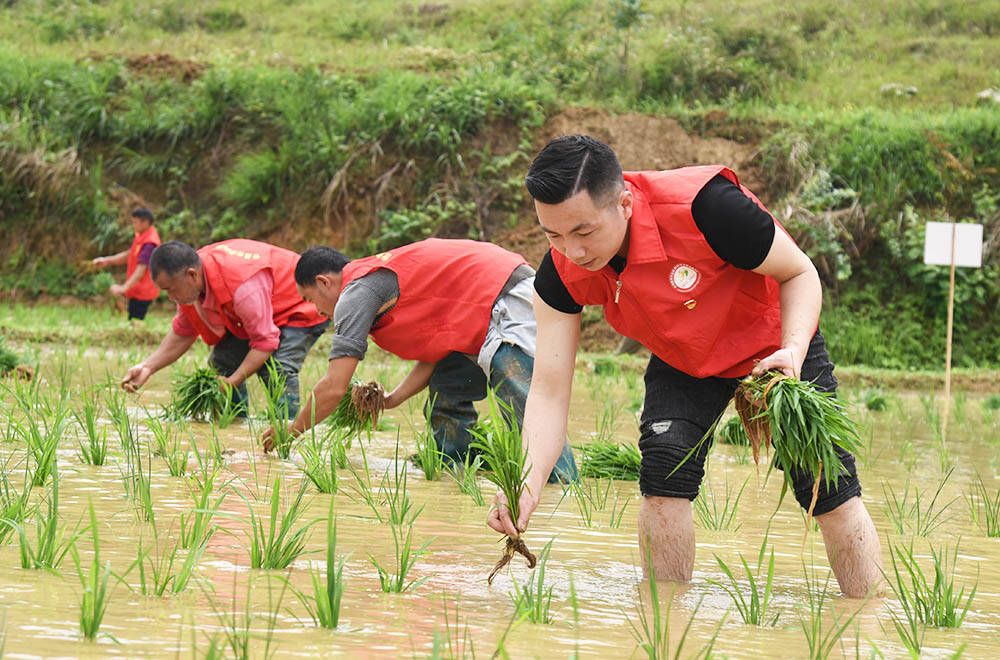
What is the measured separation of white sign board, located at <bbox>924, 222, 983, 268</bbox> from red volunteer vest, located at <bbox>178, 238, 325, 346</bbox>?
611 cm

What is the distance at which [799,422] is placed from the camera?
8.66ft

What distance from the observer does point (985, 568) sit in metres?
3.26

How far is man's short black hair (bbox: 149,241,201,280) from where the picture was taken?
5699 mm

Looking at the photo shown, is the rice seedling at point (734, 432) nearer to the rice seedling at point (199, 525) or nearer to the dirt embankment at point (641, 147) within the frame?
the rice seedling at point (199, 525)

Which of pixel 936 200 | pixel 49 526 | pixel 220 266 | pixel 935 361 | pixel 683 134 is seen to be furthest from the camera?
pixel 683 134

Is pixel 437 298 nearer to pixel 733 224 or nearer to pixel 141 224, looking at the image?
pixel 733 224

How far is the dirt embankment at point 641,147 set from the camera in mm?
15367


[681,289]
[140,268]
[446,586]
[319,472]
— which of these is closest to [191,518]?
[319,472]

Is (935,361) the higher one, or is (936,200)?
(936,200)

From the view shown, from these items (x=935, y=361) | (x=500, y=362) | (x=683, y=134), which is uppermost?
(x=683, y=134)

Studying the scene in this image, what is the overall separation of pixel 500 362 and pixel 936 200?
1204cm

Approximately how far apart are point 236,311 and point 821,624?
4.14m

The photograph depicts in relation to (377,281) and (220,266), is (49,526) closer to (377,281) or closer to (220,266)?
(377,281)

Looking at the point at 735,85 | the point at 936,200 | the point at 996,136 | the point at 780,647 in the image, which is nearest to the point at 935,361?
the point at 936,200
